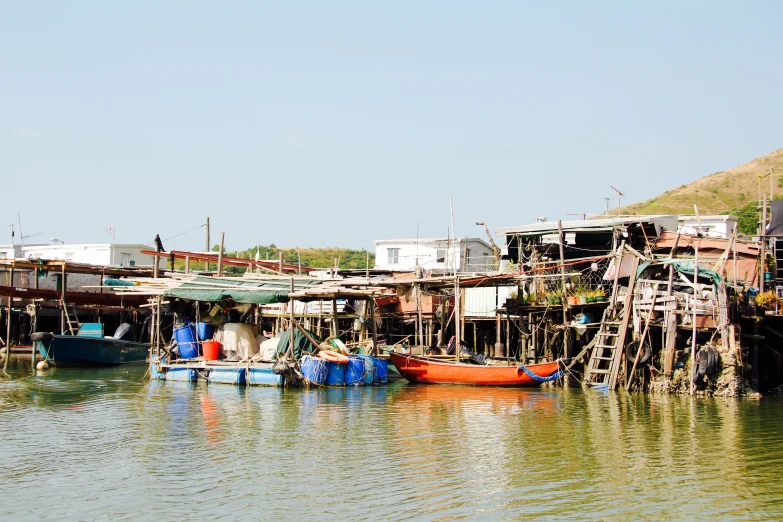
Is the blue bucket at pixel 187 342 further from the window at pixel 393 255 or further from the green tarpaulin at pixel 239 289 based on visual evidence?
the window at pixel 393 255

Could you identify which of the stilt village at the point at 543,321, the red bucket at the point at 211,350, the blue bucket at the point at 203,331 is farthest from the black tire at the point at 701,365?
the blue bucket at the point at 203,331

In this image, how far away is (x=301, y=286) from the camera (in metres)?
28.0

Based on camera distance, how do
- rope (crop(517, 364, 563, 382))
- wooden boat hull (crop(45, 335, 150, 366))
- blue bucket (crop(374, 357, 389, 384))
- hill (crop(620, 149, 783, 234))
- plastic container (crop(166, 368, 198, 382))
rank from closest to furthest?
rope (crop(517, 364, 563, 382)) → blue bucket (crop(374, 357, 389, 384)) → plastic container (crop(166, 368, 198, 382)) → wooden boat hull (crop(45, 335, 150, 366)) → hill (crop(620, 149, 783, 234))

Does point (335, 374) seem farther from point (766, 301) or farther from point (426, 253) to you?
point (426, 253)

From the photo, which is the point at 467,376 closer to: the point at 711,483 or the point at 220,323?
the point at 220,323

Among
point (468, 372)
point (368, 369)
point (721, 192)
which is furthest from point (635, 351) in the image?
point (721, 192)

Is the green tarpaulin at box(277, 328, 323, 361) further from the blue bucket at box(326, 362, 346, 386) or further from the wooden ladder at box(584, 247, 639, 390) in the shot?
the wooden ladder at box(584, 247, 639, 390)

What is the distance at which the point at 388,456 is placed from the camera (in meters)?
16.5

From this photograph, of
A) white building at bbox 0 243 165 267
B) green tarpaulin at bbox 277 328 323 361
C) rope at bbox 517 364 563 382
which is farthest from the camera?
white building at bbox 0 243 165 267

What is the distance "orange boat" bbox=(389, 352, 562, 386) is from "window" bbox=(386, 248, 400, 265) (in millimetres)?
21764

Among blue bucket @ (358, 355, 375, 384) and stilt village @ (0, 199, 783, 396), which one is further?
blue bucket @ (358, 355, 375, 384)

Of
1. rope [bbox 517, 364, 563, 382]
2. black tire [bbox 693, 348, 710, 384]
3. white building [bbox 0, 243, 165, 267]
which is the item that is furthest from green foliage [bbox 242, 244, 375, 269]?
black tire [bbox 693, 348, 710, 384]

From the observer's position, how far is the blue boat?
34531 millimetres

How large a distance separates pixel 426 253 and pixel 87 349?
68.3 ft
